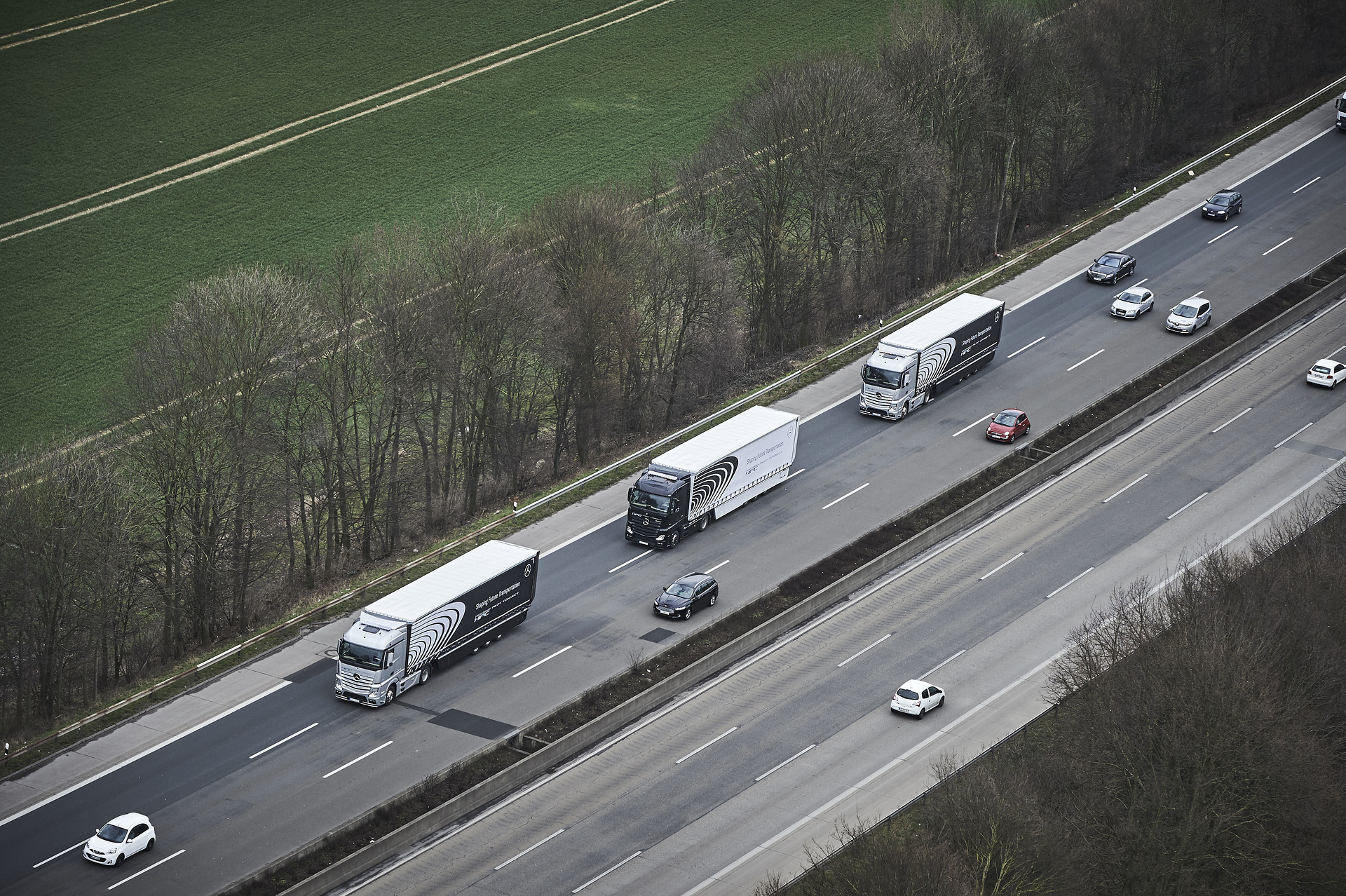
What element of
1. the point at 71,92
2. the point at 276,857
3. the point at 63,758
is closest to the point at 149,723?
the point at 63,758

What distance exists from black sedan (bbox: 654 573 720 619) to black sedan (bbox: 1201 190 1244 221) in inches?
2031

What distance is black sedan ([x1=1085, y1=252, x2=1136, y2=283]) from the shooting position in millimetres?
93562

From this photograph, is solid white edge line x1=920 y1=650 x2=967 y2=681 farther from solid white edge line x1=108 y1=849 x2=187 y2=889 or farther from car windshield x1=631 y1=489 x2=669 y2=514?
solid white edge line x1=108 y1=849 x2=187 y2=889

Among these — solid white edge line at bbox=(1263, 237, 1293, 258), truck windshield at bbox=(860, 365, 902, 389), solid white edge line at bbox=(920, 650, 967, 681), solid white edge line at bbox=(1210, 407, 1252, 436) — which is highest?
truck windshield at bbox=(860, 365, 902, 389)

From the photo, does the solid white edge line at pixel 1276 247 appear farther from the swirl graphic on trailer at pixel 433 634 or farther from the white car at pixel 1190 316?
the swirl graphic on trailer at pixel 433 634

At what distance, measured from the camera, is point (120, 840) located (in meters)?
50.2

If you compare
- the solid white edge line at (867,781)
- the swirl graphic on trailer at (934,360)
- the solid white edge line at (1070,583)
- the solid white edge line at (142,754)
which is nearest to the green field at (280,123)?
the solid white edge line at (142,754)

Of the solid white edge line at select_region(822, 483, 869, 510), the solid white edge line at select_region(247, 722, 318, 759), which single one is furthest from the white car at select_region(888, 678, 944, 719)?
the solid white edge line at select_region(247, 722, 318, 759)

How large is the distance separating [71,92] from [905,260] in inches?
2578

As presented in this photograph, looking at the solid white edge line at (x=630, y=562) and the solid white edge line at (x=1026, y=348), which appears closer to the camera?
the solid white edge line at (x=630, y=562)

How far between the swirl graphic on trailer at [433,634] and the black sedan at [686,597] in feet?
28.2

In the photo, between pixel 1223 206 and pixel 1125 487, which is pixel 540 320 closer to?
pixel 1125 487

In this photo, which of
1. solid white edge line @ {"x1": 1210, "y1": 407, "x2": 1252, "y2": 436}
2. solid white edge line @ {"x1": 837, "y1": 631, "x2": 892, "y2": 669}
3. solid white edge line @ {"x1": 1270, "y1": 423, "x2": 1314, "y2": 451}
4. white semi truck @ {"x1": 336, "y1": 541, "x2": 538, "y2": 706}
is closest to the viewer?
white semi truck @ {"x1": 336, "y1": 541, "x2": 538, "y2": 706}

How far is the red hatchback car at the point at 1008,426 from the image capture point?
78250 mm
